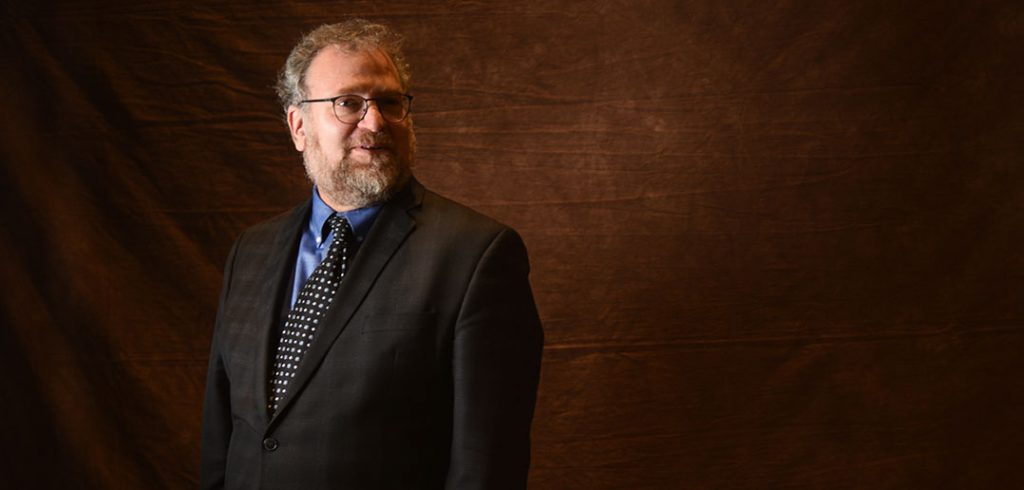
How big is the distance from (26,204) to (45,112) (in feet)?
0.91

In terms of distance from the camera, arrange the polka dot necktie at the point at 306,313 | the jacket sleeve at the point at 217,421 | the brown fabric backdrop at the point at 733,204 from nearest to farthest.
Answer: the polka dot necktie at the point at 306,313 → the jacket sleeve at the point at 217,421 → the brown fabric backdrop at the point at 733,204

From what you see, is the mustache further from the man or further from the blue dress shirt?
the blue dress shirt

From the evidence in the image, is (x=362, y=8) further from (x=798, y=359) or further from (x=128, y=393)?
(x=798, y=359)

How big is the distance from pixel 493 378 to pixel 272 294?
0.51 metres


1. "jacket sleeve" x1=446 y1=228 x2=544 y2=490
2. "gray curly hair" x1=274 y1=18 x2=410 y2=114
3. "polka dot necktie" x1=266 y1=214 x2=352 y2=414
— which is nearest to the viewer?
"jacket sleeve" x1=446 y1=228 x2=544 y2=490

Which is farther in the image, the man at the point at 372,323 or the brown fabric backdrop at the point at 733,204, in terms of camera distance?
the brown fabric backdrop at the point at 733,204

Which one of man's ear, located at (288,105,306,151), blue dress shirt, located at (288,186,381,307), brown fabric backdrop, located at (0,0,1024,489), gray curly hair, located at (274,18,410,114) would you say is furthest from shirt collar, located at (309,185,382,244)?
brown fabric backdrop, located at (0,0,1024,489)

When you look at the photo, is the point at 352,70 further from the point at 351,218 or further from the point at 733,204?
the point at 733,204

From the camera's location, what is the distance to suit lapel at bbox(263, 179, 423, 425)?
1.85 meters

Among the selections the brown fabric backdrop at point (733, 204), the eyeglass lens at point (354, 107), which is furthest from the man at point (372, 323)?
the brown fabric backdrop at point (733, 204)

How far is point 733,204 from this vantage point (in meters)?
2.86

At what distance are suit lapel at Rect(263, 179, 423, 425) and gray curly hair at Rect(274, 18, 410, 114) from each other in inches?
10.7

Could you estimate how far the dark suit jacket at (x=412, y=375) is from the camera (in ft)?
5.98

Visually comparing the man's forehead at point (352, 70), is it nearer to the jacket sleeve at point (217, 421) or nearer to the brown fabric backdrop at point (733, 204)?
the jacket sleeve at point (217, 421)
